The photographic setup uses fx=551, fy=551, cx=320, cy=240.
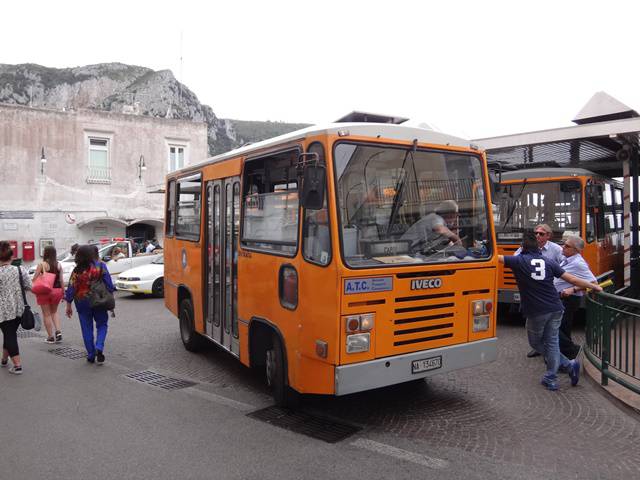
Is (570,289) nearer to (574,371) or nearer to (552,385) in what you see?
(574,371)

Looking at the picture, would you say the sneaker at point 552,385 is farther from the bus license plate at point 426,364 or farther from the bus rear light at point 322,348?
the bus rear light at point 322,348

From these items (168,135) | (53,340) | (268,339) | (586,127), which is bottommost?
(53,340)

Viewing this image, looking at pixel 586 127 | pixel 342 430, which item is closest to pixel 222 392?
pixel 342 430

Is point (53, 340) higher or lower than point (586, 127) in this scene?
lower

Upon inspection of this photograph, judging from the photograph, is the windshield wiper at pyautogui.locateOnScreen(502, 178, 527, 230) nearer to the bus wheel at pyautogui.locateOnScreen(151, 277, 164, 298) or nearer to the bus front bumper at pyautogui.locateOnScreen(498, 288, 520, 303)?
the bus front bumper at pyautogui.locateOnScreen(498, 288, 520, 303)

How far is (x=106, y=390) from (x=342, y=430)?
10.1 feet

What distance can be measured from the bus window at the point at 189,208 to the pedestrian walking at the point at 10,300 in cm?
226

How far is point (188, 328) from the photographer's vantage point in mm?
8539

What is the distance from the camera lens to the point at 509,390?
20.7 ft

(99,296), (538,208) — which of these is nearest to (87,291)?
(99,296)

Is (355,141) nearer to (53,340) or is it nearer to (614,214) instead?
(53,340)

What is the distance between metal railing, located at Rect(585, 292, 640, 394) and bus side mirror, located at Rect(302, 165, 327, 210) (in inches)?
137

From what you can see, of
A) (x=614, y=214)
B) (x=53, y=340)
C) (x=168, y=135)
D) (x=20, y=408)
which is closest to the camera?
(x=20, y=408)

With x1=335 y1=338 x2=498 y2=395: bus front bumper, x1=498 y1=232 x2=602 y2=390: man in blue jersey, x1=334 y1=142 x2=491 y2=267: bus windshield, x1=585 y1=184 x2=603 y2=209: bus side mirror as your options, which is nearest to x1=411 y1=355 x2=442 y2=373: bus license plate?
x1=335 y1=338 x2=498 y2=395: bus front bumper
